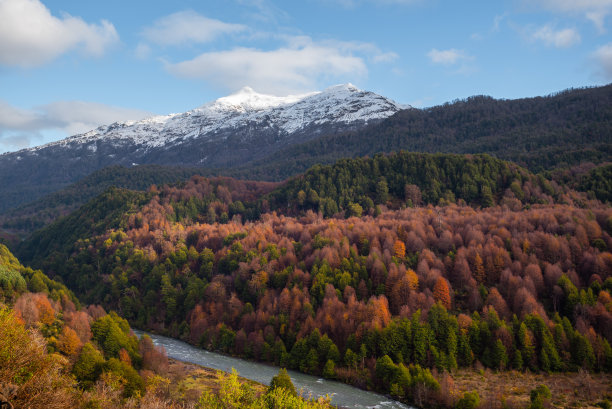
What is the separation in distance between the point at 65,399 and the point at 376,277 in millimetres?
108347

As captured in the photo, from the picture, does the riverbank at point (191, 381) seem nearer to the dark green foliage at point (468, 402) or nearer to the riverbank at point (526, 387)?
the dark green foliage at point (468, 402)

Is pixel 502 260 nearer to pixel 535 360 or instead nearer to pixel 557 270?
pixel 557 270

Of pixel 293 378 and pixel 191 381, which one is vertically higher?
pixel 191 381

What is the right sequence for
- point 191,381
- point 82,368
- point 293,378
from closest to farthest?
point 82,368 → point 191,381 → point 293,378

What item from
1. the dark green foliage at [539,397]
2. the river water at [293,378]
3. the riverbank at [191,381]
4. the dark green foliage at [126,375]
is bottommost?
the river water at [293,378]

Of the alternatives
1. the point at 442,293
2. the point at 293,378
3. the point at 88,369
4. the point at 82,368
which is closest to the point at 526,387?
the point at 442,293

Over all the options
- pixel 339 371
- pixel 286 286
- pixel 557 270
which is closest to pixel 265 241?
pixel 286 286

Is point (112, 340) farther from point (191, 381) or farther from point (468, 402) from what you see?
point (468, 402)

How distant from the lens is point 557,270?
114 metres

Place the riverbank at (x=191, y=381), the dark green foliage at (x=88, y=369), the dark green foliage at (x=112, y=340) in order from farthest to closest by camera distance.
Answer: the dark green foliage at (x=112, y=340) < the riverbank at (x=191, y=381) < the dark green foliage at (x=88, y=369)

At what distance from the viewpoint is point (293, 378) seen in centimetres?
9762

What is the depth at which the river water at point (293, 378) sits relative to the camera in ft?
275

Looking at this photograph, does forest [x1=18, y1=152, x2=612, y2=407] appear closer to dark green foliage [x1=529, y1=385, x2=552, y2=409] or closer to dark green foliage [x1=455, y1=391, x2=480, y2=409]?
dark green foliage [x1=455, y1=391, x2=480, y2=409]

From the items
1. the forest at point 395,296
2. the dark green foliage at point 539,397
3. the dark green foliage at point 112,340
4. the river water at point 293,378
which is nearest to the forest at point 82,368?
the dark green foliage at point 112,340
